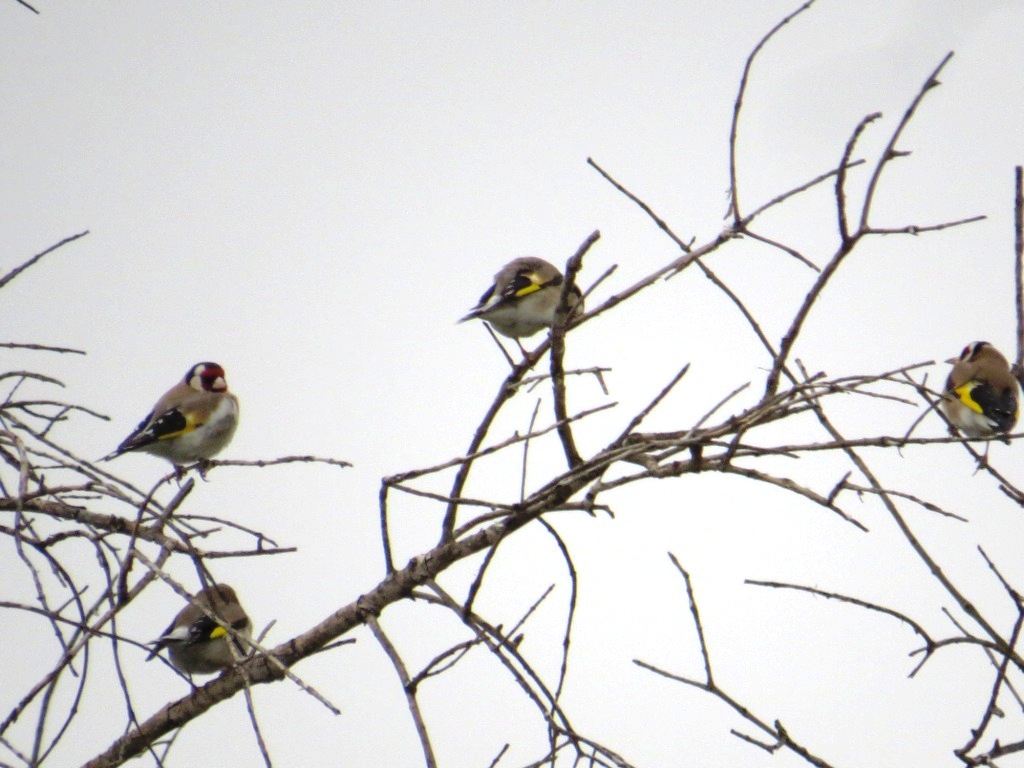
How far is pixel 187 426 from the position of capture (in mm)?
8023

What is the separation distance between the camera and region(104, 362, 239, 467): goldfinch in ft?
25.8

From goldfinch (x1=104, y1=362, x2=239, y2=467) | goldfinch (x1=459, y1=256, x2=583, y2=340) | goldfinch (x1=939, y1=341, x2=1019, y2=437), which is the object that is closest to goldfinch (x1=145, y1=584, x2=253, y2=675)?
goldfinch (x1=104, y1=362, x2=239, y2=467)

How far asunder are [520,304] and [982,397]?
525 centimetres

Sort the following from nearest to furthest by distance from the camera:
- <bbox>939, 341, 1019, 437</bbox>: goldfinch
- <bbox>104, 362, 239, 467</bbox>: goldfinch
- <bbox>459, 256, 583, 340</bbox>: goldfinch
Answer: <bbox>459, 256, 583, 340</bbox>: goldfinch, <bbox>104, 362, 239, 467</bbox>: goldfinch, <bbox>939, 341, 1019, 437</bbox>: goldfinch

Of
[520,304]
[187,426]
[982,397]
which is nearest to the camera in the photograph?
[520,304]

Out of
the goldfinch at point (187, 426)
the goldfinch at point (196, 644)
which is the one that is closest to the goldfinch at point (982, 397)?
the goldfinch at point (187, 426)

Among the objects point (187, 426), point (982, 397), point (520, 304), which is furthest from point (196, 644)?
point (982, 397)

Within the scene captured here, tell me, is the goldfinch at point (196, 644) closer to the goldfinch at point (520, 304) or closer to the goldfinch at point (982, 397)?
the goldfinch at point (520, 304)

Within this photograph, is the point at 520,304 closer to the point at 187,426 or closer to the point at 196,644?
the point at 187,426

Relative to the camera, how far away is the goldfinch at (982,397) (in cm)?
1056

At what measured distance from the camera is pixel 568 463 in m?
2.89

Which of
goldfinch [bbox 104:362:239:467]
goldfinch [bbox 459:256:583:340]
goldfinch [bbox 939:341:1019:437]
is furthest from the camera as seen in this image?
goldfinch [bbox 939:341:1019:437]

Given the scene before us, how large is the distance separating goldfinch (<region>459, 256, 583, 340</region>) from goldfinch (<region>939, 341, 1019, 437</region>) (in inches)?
174

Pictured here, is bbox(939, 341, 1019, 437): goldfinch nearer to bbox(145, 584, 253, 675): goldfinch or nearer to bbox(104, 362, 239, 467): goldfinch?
bbox(104, 362, 239, 467): goldfinch
